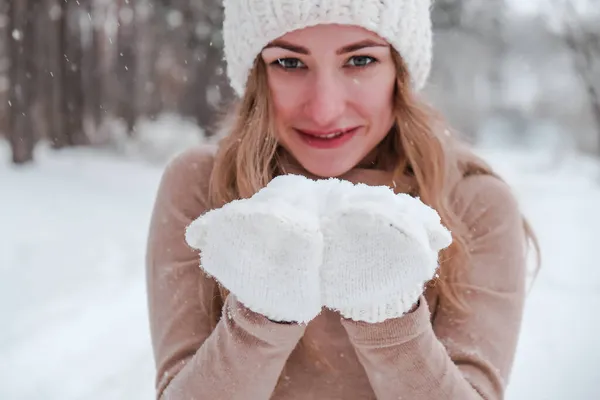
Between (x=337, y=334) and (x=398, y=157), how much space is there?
19.2 inches

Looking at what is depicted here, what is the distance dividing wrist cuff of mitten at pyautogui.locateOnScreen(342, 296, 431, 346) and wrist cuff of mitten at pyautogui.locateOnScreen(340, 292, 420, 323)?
0.04 meters

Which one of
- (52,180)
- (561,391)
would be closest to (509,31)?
(52,180)

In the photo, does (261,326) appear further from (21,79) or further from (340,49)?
(21,79)

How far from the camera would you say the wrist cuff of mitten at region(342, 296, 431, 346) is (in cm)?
108

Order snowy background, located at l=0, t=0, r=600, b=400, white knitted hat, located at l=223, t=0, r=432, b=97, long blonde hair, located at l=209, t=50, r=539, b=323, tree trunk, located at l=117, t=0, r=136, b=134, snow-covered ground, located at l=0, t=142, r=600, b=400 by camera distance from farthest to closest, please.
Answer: tree trunk, located at l=117, t=0, r=136, b=134 → snowy background, located at l=0, t=0, r=600, b=400 → snow-covered ground, located at l=0, t=142, r=600, b=400 → long blonde hair, located at l=209, t=50, r=539, b=323 → white knitted hat, located at l=223, t=0, r=432, b=97

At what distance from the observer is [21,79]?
8891 millimetres

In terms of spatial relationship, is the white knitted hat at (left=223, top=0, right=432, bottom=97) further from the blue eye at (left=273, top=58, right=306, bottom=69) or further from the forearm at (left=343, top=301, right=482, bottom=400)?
the forearm at (left=343, top=301, right=482, bottom=400)

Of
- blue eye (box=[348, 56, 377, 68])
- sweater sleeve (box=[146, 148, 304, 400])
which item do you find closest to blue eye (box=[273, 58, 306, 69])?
blue eye (box=[348, 56, 377, 68])

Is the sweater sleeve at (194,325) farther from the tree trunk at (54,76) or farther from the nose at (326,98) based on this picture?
the tree trunk at (54,76)

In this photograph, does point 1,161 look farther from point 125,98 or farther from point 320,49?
point 320,49

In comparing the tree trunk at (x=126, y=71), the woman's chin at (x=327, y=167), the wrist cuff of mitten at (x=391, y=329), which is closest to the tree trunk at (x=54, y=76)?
the tree trunk at (x=126, y=71)

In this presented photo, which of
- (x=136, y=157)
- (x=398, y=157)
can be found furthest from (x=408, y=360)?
(x=136, y=157)

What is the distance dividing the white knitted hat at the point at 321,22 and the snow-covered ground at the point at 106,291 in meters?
1.58

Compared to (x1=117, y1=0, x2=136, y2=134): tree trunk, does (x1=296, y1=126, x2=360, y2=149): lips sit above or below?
above
